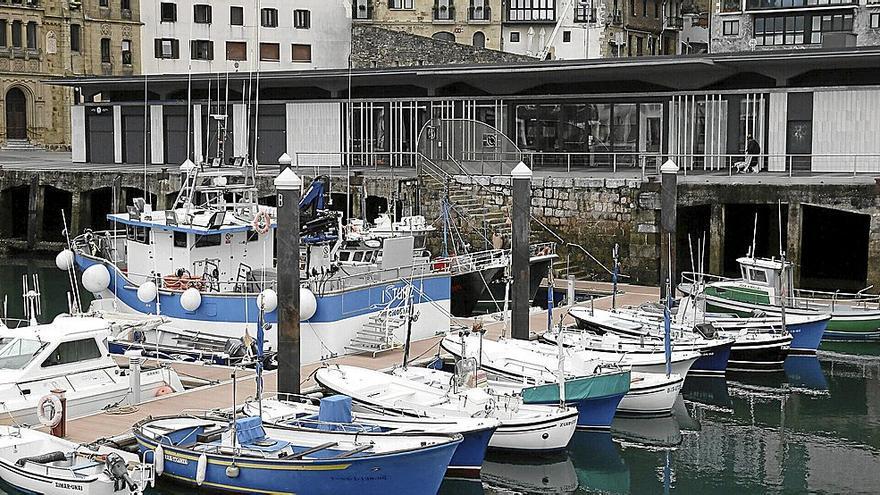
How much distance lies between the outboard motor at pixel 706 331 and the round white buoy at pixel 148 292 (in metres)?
10.7

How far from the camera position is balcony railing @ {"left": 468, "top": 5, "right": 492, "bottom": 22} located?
239 feet

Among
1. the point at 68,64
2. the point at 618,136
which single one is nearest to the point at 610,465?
the point at 618,136

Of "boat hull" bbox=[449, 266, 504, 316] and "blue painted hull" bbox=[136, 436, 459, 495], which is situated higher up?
"boat hull" bbox=[449, 266, 504, 316]

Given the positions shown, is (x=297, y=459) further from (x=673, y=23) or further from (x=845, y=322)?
(x=673, y=23)

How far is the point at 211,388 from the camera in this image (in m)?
21.1

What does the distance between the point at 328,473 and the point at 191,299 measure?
9437mm

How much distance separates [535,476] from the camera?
61.6 ft

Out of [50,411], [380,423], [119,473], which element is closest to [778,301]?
[380,423]

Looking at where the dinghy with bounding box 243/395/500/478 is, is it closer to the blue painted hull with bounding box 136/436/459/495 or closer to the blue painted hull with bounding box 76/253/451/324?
the blue painted hull with bounding box 136/436/459/495

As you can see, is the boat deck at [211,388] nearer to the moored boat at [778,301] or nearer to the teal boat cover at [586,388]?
the teal boat cover at [586,388]

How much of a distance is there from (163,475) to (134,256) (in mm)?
10813

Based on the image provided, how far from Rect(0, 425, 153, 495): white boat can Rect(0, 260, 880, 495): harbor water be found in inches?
40.3

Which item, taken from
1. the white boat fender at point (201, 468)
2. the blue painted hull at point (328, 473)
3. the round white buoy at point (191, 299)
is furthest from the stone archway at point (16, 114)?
the white boat fender at point (201, 468)

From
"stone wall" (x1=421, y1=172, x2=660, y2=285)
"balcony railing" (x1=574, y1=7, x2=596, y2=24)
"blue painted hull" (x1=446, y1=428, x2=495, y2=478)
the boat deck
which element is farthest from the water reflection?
"balcony railing" (x1=574, y1=7, x2=596, y2=24)
